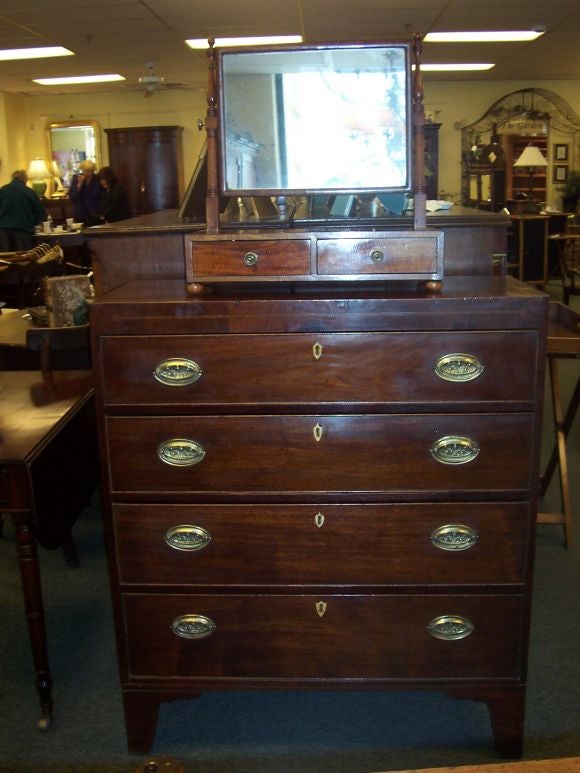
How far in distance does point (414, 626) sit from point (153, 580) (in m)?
0.61

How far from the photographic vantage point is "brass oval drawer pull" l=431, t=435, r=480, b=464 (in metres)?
1.68

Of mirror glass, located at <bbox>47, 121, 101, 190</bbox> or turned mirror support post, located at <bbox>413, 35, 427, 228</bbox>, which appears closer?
turned mirror support post, located at <bbox>413, 35, 427, 228</bbox>

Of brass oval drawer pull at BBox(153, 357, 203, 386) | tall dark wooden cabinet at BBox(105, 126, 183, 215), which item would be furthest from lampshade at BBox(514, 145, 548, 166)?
brass oval drawer pull at BBox(153, 357, 203, 386)

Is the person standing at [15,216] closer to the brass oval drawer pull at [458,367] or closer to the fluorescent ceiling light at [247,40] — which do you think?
the fluorescent ceiling light at [247,40]

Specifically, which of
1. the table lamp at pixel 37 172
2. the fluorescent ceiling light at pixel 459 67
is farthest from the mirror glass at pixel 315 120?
the table lamp at pixel 37 172

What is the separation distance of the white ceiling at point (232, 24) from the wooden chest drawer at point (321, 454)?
462 centimetres

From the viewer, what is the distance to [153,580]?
5.92 feet

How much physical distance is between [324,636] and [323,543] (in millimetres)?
241

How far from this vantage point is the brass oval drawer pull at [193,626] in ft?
5.99

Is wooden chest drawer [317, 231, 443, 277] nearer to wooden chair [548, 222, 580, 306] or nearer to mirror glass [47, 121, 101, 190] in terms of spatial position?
wooden chair [548, 222, 580, 306]

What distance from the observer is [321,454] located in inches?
67.1

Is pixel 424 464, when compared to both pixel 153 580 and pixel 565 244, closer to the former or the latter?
pixel 153 580

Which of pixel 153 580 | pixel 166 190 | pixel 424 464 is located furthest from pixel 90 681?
pixel 166 190

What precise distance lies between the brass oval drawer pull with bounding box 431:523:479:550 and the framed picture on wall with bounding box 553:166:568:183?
11.5 metres
